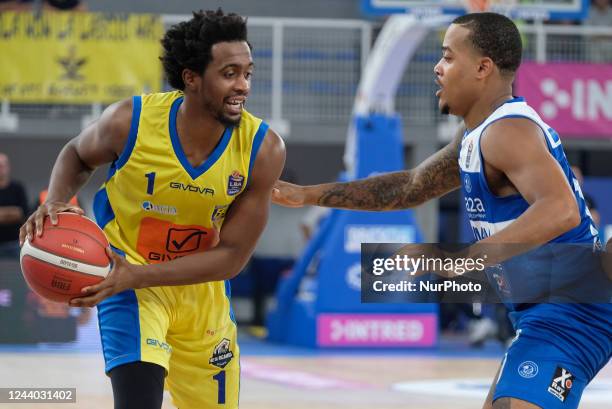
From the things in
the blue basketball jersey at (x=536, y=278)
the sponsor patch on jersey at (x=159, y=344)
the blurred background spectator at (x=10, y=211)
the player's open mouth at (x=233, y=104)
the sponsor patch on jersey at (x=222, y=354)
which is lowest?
the blurred background spectator at (x=10, y=211)

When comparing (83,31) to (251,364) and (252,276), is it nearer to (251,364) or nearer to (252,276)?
→ (252,276)

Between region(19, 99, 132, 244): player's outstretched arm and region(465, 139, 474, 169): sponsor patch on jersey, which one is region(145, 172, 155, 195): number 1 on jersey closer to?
region(19, 99, 132, 244): player's outstretched arm

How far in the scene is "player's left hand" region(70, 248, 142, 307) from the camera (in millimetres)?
4148

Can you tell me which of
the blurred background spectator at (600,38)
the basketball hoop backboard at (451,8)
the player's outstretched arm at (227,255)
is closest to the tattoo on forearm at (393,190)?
the player's outstretched arm at (227,255)

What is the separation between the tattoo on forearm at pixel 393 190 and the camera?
494 centimetres

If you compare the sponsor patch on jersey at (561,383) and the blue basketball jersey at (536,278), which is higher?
the blue basketball jersey at (536,278)

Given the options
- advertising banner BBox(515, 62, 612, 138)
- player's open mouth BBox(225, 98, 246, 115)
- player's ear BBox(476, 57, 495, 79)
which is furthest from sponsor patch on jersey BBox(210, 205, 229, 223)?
advertising banner BBox(515, 62, 612, 138)

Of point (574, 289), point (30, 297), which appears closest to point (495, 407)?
point (574, 289)

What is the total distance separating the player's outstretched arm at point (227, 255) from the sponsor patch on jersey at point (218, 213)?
30 millimetres

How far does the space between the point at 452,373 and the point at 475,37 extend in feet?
21.8

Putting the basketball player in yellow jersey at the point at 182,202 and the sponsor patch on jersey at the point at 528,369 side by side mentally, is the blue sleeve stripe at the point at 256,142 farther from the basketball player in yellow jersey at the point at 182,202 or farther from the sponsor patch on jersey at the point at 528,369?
the sponsor patch on jersey at the point at 528,369

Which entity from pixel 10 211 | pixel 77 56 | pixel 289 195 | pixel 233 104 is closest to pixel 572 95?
pixel 77 56

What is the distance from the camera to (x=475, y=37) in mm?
4273

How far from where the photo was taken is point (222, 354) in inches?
193
